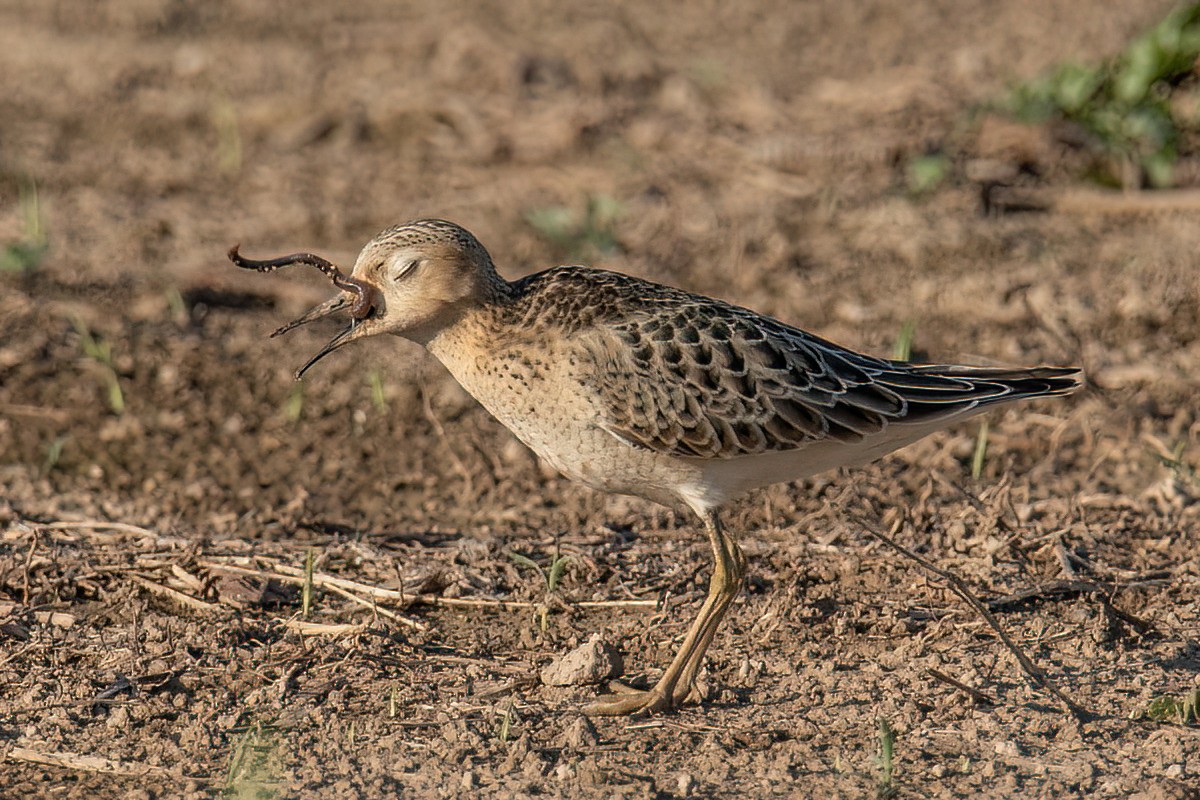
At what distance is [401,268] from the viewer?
231 inches

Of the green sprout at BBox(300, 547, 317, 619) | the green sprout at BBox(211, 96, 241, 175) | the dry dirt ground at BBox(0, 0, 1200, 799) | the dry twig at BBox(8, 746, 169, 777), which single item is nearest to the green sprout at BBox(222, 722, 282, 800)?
the dry dirt ground at BBox(0, 0, 1200, 799)

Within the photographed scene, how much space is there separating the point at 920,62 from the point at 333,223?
5.59 m

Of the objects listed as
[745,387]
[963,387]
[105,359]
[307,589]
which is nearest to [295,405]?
[105,359]

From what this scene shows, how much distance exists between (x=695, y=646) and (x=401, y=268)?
179 centimetres

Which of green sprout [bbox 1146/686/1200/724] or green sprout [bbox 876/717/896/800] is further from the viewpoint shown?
green sprout [bbox 1146/686/1200/724]

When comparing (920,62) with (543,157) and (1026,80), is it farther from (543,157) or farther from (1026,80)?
(543,157)

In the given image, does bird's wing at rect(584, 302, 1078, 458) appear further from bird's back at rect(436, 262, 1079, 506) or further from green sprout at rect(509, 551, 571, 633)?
green sprout at rect(509, 551, 571, 633)

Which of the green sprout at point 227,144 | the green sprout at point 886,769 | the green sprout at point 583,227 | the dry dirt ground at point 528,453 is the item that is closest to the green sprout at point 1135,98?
the dry dirt ground at point 528,453

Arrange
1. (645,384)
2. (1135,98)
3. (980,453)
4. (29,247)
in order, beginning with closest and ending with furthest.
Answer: (645,384), (980,453), (29,247), (1135,98)

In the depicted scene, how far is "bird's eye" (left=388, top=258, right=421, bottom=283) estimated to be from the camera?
586cm

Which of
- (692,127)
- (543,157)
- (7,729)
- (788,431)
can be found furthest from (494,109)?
(7,729)

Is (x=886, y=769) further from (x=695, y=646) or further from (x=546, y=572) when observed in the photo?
(x=546, y=572)

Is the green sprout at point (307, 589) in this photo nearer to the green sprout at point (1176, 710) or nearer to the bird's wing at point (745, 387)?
the bird's wing at point (745, 387)

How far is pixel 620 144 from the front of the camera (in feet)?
38.6
